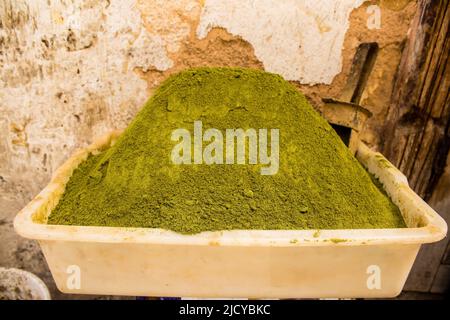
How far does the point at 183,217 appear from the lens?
2.22 ft

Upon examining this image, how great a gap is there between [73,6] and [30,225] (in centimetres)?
72

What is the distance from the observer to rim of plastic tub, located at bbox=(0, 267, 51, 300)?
49.1 inches

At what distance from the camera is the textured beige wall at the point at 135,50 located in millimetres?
1095

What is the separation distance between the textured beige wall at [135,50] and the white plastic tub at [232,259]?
20.2 inches

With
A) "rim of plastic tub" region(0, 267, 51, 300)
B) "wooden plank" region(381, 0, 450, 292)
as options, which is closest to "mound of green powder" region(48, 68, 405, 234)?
"wooden plank" region(381, 0, 450, 292)

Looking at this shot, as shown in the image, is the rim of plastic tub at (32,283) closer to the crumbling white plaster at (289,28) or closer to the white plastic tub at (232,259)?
the white plastic tub at (232,259)

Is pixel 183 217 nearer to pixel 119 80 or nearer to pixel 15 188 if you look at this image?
pixel 119 80

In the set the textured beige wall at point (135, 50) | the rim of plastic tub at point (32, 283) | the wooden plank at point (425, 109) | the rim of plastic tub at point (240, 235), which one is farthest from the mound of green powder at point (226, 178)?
the rim of plastic tub at point (32, 283)

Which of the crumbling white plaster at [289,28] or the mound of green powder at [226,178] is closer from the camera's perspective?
the mound of green powder at [226,178]

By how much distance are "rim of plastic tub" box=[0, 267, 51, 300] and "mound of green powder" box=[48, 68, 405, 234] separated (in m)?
0.59

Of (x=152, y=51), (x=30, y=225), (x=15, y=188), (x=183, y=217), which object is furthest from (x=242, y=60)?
(x=15, y=188)

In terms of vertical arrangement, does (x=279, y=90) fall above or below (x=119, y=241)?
above

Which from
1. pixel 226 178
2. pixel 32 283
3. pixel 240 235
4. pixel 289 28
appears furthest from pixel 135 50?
pixel 32 283

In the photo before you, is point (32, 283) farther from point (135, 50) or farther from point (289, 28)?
point (289, 28)
